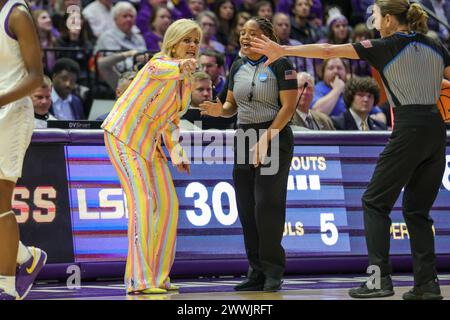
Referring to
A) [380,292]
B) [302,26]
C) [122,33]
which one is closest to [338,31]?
[302,26]

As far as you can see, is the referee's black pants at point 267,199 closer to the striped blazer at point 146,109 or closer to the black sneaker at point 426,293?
the striped blazer at point 146,109

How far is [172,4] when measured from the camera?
1538 centimetres

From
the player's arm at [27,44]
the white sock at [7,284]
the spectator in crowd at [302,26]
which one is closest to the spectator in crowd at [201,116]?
the player's arm at [27,44]

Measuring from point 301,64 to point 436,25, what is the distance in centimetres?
341

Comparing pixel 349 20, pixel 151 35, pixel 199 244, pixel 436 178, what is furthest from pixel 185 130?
pixel 349 20

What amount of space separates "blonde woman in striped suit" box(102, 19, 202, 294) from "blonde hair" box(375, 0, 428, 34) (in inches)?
57.5

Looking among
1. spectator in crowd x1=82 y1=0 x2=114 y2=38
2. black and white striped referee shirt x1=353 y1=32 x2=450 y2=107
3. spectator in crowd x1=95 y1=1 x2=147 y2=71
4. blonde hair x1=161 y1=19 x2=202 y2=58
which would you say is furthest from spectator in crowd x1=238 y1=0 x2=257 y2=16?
black and white striped referee shirt x1=353 y1=32 x2=450 y2=107

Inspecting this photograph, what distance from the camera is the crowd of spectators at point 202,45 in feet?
39.6

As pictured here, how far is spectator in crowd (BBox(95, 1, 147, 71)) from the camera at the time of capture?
45.3 ft

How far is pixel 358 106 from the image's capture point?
1186cm

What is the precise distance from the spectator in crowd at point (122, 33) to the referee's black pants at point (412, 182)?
23.2 feet

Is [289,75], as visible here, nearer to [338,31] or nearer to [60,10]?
[60,10]

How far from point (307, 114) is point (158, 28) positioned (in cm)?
368
